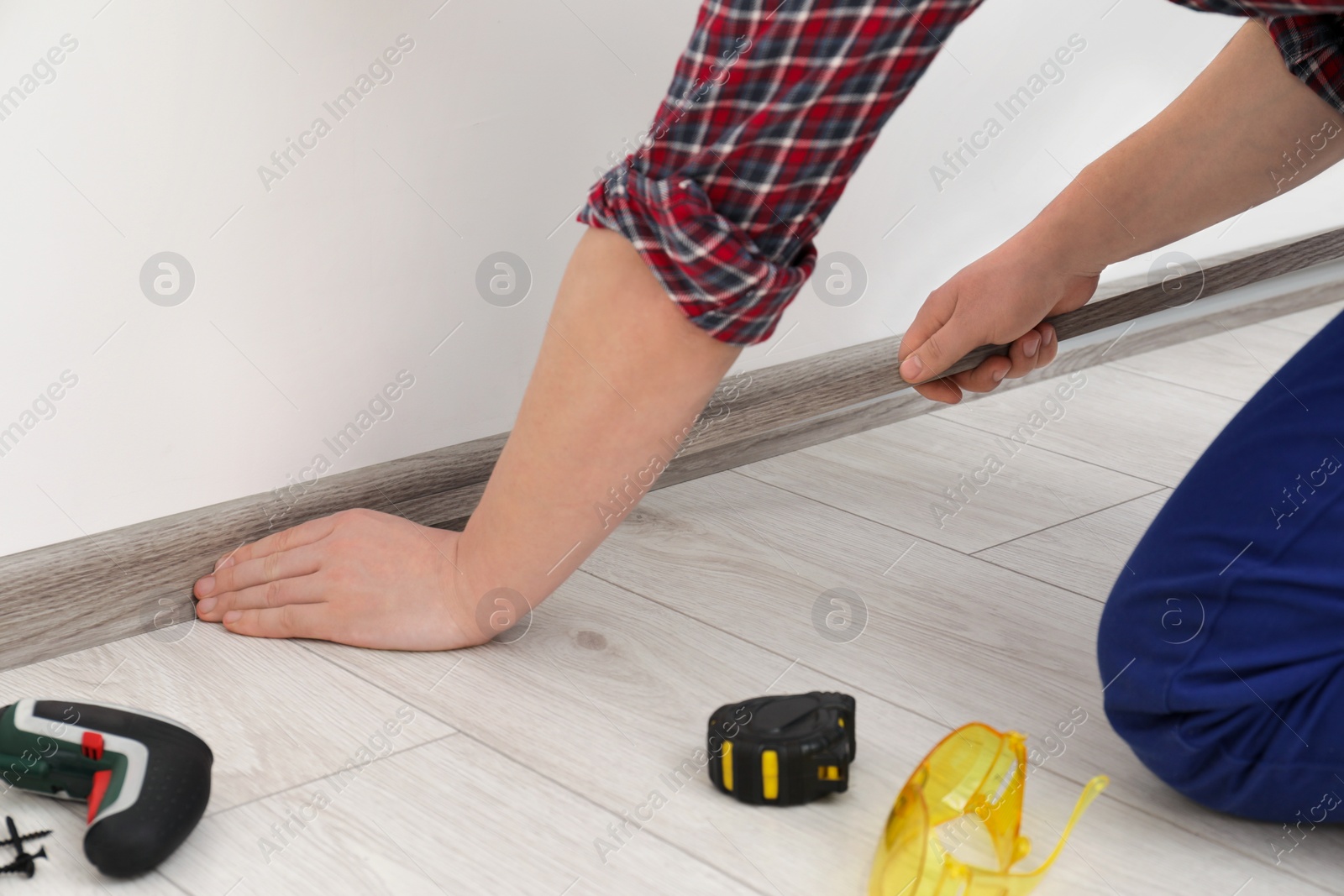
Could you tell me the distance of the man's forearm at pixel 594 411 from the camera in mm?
602

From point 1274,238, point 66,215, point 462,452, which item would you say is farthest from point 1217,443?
point 1274,238

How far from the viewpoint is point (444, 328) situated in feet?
3.27

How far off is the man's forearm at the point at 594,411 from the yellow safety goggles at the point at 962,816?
24cm

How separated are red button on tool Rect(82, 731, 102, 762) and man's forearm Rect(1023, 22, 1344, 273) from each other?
73cm

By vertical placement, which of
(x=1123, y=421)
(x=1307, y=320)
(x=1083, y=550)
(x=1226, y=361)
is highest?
(x=1083, y=550)

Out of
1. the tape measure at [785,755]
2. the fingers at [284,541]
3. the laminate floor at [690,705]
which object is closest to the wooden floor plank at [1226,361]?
the laminate floor at [690,705]

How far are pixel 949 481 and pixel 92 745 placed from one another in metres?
0.83

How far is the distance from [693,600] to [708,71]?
0.49 m

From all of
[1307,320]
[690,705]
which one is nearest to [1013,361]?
[690,705]

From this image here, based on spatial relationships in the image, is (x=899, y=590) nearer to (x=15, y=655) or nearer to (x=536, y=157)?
(x=536, y=157)

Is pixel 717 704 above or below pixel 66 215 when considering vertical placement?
below

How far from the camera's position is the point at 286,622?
2.76 ft

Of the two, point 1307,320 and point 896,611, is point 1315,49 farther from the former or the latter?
point 1307,320

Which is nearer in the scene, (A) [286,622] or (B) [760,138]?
(B) [760,138]
